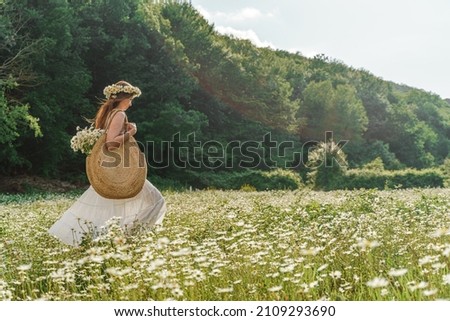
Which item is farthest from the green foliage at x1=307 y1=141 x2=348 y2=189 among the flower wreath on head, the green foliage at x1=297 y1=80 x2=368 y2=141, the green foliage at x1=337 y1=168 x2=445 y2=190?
the flower wreath on head

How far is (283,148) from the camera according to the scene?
41.5 meters

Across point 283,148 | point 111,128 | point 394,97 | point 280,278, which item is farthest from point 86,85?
point 394,97

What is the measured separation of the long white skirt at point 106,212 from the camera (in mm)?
8109

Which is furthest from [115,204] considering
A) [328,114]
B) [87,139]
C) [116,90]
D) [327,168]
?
[328,114]

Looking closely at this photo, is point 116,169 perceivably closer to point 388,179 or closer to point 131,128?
point 131,128

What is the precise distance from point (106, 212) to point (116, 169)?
24.9 inches

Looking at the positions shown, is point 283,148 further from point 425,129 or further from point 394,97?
point 394,97

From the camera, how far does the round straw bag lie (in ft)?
26.1

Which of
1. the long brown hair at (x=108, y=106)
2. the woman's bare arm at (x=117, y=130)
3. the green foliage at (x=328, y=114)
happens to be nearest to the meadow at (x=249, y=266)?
the woman's bare arm at (x=117, y=130)

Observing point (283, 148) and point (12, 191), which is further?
point (283, 148)

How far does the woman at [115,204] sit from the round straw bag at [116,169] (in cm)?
9

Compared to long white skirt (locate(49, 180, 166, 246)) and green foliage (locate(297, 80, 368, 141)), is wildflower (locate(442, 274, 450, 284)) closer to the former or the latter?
long white skirt (locate(49, 180, 166, 246))
